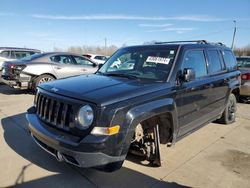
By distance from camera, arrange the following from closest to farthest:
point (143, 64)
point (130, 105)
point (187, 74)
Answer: point (130, 105), point (187, 74), point (143, 64)

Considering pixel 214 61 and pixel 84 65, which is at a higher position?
pixel 214 61

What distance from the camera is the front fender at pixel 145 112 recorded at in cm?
305

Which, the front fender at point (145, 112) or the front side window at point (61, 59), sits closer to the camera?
the front fender at point (145, 112)

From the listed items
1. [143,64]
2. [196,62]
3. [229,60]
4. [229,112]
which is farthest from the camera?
[229,112]

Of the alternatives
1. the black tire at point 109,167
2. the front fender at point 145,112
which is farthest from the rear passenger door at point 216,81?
the black tire at point 109,167

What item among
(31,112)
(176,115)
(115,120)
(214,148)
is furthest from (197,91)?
(31,112)

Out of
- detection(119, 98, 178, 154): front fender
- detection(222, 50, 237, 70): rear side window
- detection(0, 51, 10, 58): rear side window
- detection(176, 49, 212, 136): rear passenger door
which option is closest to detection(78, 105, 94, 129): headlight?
detection(119, 98, 178, 154): front fender

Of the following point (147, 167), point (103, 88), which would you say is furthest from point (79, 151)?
point (147, 167)

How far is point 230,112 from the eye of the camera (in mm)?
6469

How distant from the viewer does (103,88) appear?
3.38 metres

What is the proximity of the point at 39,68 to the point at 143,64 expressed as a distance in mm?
5900

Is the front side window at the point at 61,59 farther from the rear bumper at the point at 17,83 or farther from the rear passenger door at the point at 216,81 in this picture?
the rear passenger door at the point at 216,81

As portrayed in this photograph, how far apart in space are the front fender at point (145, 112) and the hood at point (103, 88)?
0.60 ft

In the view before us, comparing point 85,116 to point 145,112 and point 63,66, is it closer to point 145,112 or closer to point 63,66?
point 145,112
